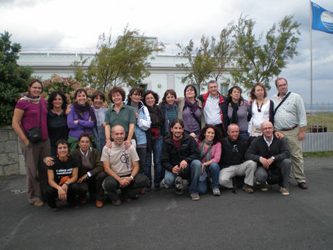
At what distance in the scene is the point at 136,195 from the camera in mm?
4637

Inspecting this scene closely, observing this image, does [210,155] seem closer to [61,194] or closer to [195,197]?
[195,197]

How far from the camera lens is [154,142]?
516cm

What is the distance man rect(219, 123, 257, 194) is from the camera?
4.82 m

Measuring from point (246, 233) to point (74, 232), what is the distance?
2163mm

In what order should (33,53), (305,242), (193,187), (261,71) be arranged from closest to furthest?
1. (305,242)
2. (193,187)
3. (261,71)
4. (33,53)

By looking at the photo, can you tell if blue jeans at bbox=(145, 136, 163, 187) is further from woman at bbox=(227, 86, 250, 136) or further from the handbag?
the handbag

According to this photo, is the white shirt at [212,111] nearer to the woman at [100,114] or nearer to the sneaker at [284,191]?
the sneaker at [284,191]

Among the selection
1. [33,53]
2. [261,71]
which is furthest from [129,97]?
[33,53]

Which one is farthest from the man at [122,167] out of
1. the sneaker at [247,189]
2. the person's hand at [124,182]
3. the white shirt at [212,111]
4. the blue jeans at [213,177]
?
the sneaker at [247,189]

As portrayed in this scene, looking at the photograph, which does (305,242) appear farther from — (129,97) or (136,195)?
(129,97)

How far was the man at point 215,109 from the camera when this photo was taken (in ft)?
17.4

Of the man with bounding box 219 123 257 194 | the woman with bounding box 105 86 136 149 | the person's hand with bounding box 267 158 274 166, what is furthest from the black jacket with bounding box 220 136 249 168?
A: the woman with bounding box 105 86 136 149

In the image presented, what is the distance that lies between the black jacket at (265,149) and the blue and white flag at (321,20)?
678 centimetres

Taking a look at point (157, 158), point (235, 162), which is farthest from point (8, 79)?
point (235, 162)
